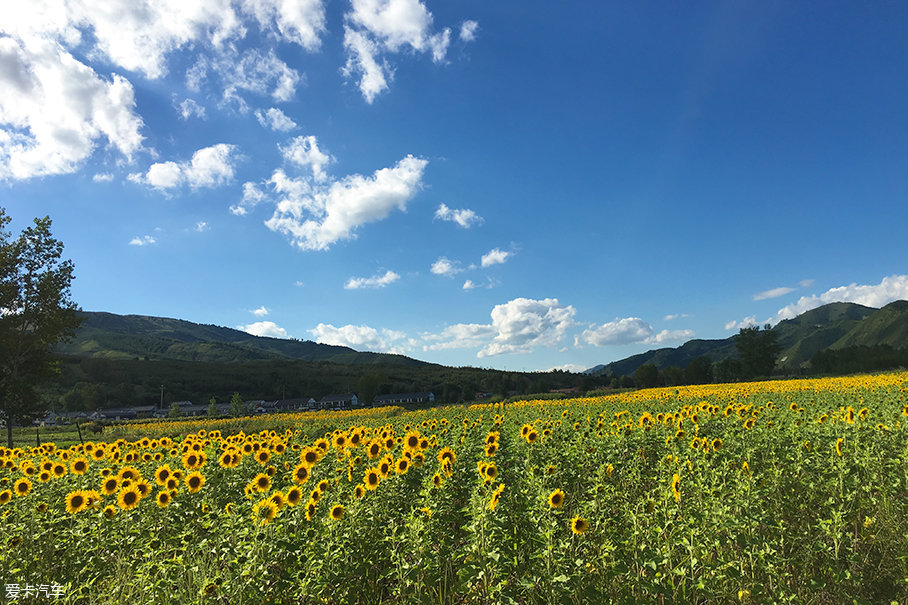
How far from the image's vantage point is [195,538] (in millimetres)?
4957

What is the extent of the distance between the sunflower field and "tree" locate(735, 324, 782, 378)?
82679mm

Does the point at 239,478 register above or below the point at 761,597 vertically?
above

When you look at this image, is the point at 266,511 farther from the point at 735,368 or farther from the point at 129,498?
the point at 735,368

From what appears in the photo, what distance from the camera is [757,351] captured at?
78250 millimetres

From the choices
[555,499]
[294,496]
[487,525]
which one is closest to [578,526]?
[555,499]

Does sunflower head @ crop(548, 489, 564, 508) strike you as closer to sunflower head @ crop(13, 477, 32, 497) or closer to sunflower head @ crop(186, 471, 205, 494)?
sunflower head @ crop(186, 471, 205, 494)

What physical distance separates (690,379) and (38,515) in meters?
85.4

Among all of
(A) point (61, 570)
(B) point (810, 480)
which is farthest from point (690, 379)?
(A) point (61, 570)

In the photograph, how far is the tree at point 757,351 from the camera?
253 ft

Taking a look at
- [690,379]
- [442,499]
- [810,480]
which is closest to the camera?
[442,499]

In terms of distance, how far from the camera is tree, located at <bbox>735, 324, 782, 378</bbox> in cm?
7700

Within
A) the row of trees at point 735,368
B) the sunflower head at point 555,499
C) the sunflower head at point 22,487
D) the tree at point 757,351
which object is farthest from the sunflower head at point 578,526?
the tree at point 757,351

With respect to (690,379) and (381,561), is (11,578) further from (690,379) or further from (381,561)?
(690,379)

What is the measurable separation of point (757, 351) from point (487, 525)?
299 ft
